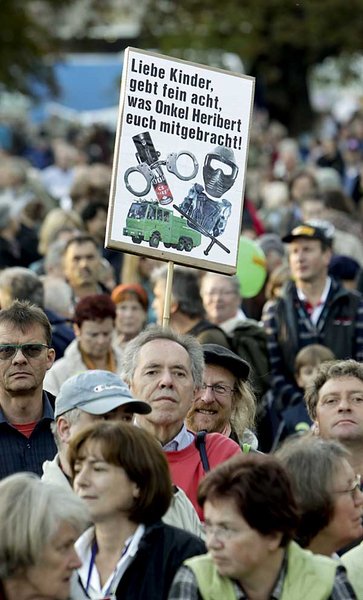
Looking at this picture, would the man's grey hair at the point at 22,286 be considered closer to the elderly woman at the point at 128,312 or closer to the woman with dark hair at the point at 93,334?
the woman with dark hair at the point at 93,334

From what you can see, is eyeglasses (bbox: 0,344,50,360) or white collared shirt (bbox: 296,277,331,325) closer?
eyeglasses (bbox: 0,344,50,360)

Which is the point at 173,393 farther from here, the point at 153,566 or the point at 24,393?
the point at 153,566

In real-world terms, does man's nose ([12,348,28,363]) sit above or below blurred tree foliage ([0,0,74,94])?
below

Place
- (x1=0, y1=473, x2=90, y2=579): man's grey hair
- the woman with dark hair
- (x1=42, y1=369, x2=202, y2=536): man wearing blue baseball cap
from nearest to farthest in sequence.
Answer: (x1=0, y1=473, x2=90, y2=579): man's grey hair < (x1=42, y1=369, x2=202, y2=536): man wearing blue baseball cap < the woman with dark hair

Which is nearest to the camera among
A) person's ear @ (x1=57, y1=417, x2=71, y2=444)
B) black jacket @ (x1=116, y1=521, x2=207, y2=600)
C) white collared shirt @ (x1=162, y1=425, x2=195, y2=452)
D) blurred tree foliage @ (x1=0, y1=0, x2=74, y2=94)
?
black jacket @ (x1=116, y1=521, x2=207, y2=600)

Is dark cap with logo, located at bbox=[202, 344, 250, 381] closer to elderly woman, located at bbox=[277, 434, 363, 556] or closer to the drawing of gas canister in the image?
the drawing of gas canister

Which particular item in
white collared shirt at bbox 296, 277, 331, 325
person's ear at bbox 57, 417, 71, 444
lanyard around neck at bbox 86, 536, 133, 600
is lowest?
lanyard around neck at bbox 86, 536, 133, 600

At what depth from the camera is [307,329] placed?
39.9ft

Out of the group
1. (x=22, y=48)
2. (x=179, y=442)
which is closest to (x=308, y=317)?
(x=179, y=442)

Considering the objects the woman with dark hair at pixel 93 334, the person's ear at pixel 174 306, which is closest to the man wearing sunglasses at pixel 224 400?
the woman with dark hair at pixel 93 334

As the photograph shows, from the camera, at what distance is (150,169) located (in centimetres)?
870

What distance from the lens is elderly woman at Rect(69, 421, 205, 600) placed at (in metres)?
6.34

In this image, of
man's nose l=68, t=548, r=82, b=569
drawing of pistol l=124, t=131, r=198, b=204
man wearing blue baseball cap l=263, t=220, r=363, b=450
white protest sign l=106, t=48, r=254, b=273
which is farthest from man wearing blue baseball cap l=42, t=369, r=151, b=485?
man wearing blue baseball cap l=263, t=220, r=363, b=450

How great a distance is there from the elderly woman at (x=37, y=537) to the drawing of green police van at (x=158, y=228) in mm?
2749
